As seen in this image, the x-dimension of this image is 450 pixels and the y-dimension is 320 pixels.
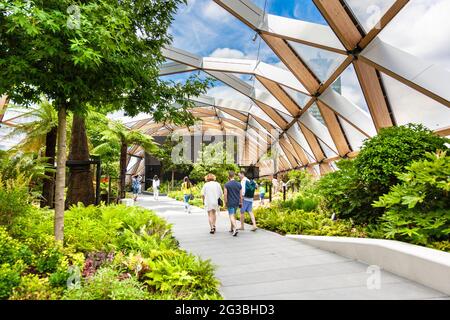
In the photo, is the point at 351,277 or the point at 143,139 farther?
the point at 143,139

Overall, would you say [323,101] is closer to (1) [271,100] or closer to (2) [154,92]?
(1) [271,100]

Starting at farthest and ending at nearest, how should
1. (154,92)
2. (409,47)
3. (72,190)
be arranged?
(409,47), (72,190), (154,92)

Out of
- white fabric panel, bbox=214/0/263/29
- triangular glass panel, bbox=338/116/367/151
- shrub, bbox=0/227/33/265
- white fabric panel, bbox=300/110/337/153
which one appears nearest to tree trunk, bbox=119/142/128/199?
white fabric panel, bbox=214/0/263/29

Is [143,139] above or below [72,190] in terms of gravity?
above

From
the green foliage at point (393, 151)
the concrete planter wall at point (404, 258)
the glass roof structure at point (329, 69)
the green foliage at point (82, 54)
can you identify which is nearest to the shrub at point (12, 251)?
the green foliage at point (82, 54)

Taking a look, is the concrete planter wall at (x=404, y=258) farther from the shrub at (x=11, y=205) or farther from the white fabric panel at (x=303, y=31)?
the white fabric panel at (x=303, y=31)

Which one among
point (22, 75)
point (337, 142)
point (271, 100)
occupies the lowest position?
point (22, 75)

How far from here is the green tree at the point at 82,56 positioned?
9.15 feet

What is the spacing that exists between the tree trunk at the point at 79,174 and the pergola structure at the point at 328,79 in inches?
173

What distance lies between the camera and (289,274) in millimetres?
4094
